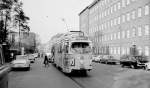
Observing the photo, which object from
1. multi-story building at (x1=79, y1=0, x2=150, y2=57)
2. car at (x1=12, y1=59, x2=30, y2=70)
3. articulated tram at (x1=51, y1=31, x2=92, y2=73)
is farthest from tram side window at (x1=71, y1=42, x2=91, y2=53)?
multi-story building at (x1=79, y1=0, x2=150, y2=57)

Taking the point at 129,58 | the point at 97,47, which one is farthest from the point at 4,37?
the point at 97,47

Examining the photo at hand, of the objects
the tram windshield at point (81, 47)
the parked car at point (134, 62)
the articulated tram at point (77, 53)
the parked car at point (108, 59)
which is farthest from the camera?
the parked car at point (108, 59)

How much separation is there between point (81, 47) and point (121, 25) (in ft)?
123

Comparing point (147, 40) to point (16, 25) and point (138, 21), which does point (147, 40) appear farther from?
point (16, 25)

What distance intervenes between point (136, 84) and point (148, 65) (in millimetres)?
25441

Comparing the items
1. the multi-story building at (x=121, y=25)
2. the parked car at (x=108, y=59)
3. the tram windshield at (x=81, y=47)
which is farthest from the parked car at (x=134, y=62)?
the tram windshield at (x=81, y=47)

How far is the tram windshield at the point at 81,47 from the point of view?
19.5 metres

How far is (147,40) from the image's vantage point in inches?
1654

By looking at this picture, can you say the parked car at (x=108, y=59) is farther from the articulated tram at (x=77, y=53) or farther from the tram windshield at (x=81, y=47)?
the tram windshield at (x=81, y=47)

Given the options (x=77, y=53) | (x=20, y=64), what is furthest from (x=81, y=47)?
(x=20, y=64)

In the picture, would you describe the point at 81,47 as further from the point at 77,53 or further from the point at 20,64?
the point at 20,64

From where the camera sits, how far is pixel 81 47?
1978 centimetres

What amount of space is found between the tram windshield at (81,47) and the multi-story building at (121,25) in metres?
24.3

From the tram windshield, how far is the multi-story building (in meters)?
24.3
